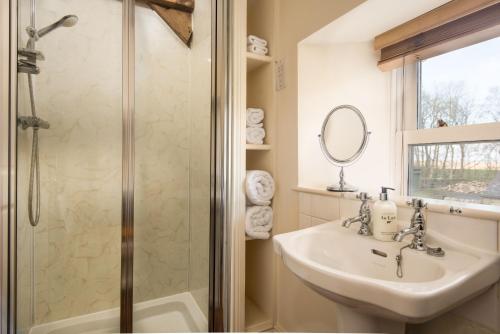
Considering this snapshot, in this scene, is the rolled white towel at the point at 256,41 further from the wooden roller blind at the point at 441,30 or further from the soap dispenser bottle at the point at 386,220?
the soap dispenser bottle at the point at 386,220

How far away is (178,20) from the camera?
138 cm

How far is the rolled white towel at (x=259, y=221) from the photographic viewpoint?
1.30 meters

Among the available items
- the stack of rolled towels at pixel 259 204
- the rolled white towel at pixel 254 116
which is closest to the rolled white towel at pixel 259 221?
the stack of rolled towels at pixel 259 204

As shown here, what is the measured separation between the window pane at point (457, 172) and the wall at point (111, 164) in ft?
3.25

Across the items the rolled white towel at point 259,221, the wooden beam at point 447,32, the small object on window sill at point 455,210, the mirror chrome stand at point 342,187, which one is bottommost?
the rolled white towel at point 259,221

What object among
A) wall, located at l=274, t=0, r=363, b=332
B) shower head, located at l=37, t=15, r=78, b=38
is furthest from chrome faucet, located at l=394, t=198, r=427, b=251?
shower head, located at l=37, t=15, r=78, b=38

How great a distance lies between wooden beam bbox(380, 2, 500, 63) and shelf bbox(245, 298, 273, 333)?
151cm

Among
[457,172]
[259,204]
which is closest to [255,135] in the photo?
[259,204]

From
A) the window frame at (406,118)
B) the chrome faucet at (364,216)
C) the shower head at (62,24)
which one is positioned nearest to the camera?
the chrome faucet at (364,216)

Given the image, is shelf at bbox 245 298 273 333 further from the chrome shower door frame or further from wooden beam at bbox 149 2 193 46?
wooden beam at bbox 149 2 193 46

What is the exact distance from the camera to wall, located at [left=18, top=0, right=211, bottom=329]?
1.30 meters

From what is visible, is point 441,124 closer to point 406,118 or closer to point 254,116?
point 406,118

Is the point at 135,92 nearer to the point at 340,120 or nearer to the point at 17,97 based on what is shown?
the point at 17,97

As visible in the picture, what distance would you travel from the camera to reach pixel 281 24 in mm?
1353
